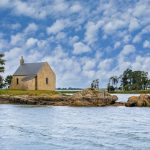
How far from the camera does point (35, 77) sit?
110750 millimetres

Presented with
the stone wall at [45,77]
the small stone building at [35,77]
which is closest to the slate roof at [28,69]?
the small stone building at [35,77]

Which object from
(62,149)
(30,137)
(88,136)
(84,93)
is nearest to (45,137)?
(30,137)

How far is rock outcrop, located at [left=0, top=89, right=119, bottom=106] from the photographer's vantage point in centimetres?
8081

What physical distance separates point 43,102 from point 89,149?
5662cm

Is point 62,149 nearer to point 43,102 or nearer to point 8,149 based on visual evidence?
point 8,149

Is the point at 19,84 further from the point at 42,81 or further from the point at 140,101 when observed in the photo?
the point at 140,101

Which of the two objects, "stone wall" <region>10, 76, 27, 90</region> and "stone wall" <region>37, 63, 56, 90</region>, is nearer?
"stone wall" <region>37, 63, 56, 90</region>

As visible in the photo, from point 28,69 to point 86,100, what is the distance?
119ft

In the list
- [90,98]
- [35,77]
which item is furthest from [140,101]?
[35,77]

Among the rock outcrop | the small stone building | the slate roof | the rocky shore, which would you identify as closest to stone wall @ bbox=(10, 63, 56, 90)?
the small stone building

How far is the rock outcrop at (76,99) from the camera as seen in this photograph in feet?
265

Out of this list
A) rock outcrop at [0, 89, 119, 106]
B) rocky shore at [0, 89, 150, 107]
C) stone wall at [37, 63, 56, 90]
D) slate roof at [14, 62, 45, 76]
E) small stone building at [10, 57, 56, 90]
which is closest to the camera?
rocky shore at [0, 89, 150, 107]

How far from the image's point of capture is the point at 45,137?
114ft

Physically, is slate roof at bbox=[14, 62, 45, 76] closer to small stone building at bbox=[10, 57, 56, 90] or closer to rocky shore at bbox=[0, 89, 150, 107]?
small stone building at bbox=[10, 57, 56, 90]
